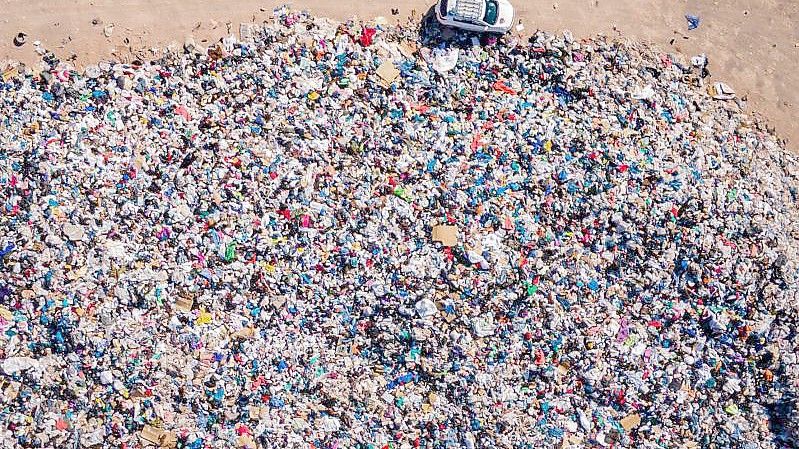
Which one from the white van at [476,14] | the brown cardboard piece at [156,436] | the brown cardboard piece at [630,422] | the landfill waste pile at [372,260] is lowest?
the brown cardboard piece at [156,436]

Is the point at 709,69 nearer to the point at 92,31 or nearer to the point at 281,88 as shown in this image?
the point at 281,88

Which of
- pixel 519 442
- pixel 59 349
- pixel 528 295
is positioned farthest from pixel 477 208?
pixel 59 349

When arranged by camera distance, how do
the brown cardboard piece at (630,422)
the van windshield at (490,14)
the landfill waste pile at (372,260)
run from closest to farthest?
the landfill waste pile at (372,260) → the brown cardboard piece at (630,422) → the van windshield at (490,14)

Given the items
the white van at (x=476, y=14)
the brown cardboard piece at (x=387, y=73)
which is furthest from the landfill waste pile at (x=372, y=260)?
the white van at (x=476, y=14)

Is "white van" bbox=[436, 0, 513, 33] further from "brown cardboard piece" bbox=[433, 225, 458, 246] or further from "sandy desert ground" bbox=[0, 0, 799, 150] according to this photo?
"brown cardboard piece" bbox=[433, 225, 458, 246]

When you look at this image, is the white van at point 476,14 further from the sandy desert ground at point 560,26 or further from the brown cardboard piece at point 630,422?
the brown cardboard piece at point 630,422

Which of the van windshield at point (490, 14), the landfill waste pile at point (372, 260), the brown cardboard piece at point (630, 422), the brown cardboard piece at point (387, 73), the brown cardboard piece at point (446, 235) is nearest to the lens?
the landfill waste pile at point (372, 260)
